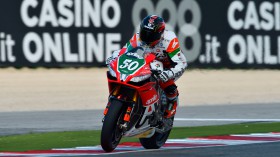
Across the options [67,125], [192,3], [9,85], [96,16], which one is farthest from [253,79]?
[67,125]

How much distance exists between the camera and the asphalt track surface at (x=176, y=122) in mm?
10914

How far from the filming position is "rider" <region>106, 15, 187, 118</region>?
1109cm

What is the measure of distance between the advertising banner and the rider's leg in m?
9.02

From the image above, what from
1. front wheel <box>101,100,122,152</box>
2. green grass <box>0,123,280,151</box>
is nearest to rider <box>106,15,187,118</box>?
front wheel <box>101,100,122,152</box>

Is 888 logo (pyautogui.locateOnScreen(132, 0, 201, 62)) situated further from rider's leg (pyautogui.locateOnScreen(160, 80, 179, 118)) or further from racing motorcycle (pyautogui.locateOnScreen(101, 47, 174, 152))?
racing motorcycle (pyautogui.locateOnScreen(101, 47, 174, 152))

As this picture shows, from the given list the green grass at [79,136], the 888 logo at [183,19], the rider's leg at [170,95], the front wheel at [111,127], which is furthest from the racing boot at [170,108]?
the 888 logo at [183,19]

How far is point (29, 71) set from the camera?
20.8 metres

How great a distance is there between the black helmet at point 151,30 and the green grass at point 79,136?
1606mm

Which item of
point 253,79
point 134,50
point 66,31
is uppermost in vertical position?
point 134,50

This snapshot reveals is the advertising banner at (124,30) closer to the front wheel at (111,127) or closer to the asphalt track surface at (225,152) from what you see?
the asphalt track surface at (225,152)

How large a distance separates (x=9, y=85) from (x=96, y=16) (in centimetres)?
266

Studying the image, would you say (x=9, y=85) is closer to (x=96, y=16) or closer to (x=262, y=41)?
(x=96, y=16)

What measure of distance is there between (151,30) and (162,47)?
302 millimetres

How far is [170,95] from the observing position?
459 inches
